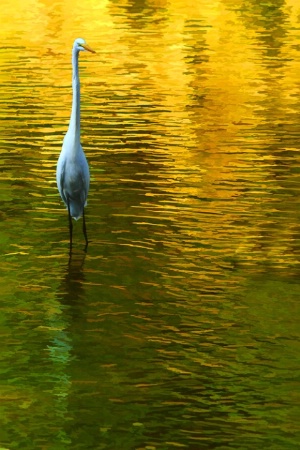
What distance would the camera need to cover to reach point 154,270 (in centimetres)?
1017

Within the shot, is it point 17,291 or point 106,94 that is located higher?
point 17,291

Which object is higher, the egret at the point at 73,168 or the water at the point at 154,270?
the egret at the point at 73,168

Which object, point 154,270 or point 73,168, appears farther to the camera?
point 73,168

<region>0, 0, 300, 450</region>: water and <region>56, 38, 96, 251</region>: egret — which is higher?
<region>56, 38, 96, 251</region>: egret

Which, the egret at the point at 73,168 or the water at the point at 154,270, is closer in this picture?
the water at the point at 154,270

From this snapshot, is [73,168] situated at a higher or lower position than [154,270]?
higher

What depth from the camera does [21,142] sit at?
15.8 metres

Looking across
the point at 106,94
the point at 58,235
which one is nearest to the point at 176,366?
the point at 58,235

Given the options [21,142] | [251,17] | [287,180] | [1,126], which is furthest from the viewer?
[251,17]

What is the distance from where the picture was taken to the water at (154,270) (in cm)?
732

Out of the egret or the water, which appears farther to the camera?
the egret

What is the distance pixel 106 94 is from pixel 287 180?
7.08 metres

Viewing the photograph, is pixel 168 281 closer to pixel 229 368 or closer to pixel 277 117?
pixel 229 368

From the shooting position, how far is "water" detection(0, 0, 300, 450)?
288 inches
